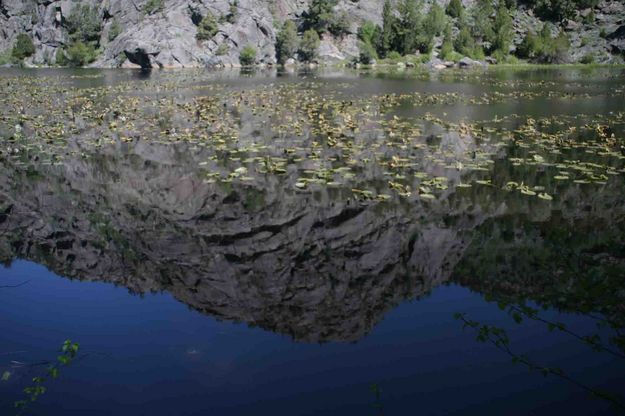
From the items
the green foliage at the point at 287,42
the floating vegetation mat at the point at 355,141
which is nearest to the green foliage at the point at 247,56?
the green foliage at the point at 287,42

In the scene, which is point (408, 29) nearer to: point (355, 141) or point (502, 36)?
point (502, 36)

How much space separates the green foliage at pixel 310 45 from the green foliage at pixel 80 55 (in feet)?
133

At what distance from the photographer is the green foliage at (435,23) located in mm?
90000

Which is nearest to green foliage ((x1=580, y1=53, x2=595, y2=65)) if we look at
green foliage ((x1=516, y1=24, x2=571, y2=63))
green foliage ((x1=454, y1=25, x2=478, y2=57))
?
green foliage ((x1=516, y1=24, x2=571, y2=63))

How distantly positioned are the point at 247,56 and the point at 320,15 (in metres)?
16.8

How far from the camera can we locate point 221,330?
5.88 meters

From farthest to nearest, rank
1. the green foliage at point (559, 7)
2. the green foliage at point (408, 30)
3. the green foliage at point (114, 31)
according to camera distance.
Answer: the green foliage at point (114, 31) → the green foliage at point (559, 7) → the green foliage at point (408, 30)

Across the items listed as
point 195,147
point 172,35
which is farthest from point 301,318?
point 172,35

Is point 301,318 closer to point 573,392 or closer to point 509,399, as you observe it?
point 509,399

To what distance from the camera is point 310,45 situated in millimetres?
88500

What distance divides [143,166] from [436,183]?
7039mm

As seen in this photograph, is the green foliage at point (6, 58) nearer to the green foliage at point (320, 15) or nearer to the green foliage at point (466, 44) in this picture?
the green foliage at point (320, 15)

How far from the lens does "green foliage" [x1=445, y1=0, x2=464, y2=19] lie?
101 m

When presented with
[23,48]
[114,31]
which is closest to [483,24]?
[114,31]
